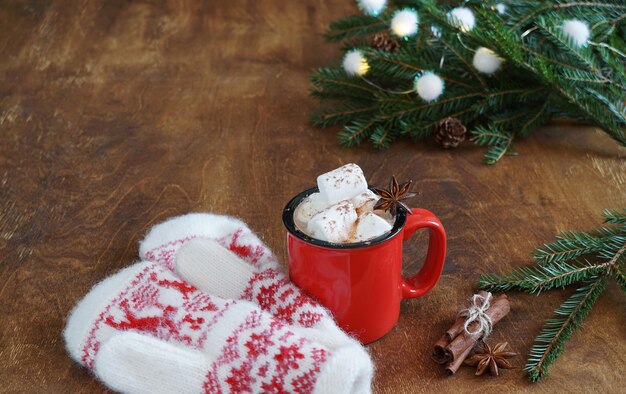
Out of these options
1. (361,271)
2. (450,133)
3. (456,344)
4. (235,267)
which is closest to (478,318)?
(456,344)

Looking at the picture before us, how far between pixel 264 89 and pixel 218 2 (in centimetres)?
60

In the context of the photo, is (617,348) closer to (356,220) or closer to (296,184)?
(356,220)

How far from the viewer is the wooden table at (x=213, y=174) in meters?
1.01

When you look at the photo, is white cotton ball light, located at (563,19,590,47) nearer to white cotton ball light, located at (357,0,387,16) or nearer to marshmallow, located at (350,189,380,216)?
white cotton ball light, located at (357,0,387,16)

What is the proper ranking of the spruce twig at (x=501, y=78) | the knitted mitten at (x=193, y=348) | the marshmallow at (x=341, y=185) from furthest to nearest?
the spruce twig at (x=501, y=78), the marshmallow at (x=341, y=185), the knitted mitten at (x=193, y=348)

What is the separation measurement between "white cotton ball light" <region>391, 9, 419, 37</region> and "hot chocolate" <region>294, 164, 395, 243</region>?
64 cm

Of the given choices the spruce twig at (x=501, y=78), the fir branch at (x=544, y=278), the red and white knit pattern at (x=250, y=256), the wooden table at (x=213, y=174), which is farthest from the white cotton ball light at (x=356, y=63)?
the fir branch at (x=544, y=278)

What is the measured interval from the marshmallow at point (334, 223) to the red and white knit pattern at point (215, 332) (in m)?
0.12

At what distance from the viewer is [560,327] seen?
1.00 metres

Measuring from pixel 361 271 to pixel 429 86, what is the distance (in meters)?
0.60

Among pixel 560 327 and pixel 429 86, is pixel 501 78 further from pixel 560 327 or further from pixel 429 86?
pixel 560 327

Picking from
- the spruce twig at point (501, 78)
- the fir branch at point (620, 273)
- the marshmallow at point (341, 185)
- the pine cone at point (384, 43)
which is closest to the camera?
the marshmallow at point (341, 185)

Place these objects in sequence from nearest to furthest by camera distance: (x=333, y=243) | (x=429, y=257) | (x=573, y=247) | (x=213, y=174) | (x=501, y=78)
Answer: (x=333, y=243)
(x=429, y=257)
(x=573, y=247)
(x=213, y=174)
(x=501, y=78)

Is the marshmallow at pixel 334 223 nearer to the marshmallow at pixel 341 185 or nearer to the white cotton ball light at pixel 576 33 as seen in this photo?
the marshmallow at pixel 341 185
